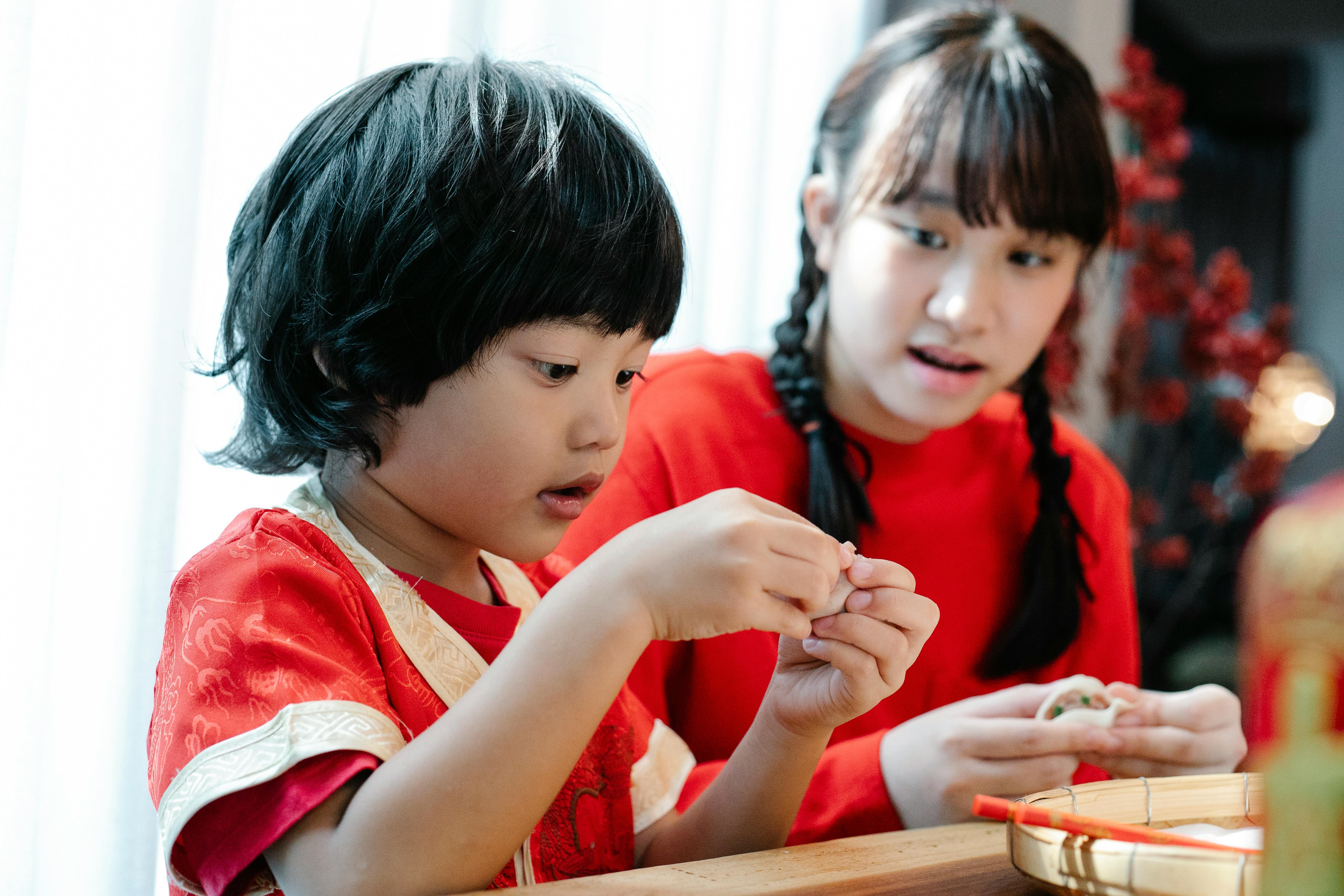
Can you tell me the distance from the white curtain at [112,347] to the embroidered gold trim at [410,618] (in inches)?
7.1

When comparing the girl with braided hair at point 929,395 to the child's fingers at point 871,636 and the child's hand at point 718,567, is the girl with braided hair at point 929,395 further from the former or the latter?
the child's hand at point 718,567

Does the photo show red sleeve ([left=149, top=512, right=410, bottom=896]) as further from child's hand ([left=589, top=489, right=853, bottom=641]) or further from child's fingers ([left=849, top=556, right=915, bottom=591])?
child's fingers ([left=849, top=556, right=915, bottom=591])

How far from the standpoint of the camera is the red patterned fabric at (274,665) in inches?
21.6

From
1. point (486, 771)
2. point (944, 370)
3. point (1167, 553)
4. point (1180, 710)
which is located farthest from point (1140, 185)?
point (486, 771)

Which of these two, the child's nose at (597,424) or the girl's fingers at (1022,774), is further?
the girl's fingers at (1022,774)

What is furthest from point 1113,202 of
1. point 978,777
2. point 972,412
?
point 978,777

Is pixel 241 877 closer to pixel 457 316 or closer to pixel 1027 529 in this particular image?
pixel 457 316

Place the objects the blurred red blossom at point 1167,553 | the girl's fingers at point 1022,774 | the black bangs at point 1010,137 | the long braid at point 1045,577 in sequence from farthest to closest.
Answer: the blurred red blossom at point 1167,553, the long braid at point 1045,577, the black bangs at point 1010,137, the girl's fingers at point 1022,774

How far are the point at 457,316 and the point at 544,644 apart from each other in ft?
0.65

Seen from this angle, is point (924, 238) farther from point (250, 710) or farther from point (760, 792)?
point (250, 710)

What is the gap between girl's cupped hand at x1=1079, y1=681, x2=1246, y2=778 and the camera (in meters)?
0.82

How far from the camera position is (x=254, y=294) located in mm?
697

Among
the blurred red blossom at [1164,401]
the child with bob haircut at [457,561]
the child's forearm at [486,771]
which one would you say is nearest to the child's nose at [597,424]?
the child with bob haircut at [457,561]

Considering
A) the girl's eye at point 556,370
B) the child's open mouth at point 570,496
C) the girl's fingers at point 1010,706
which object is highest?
the girl's eye at point 556,370
